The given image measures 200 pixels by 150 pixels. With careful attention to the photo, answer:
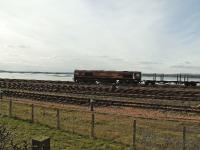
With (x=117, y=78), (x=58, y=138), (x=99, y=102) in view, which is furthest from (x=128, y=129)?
(x=117, y=78)

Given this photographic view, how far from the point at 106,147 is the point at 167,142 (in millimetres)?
2670

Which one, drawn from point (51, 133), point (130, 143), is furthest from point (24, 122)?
point (130, 143)

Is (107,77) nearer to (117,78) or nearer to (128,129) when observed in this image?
(117,78)

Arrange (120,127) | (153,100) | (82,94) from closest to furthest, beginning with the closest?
(120,127)
(153,100)
(82,94)

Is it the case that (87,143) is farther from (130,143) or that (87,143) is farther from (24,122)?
(24,122)

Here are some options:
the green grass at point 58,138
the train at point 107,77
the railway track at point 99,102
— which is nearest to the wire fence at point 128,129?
the green grass at point 58,138

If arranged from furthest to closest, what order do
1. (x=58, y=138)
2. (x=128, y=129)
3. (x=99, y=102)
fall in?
(x=99, y=102) < (x=128, y=129) < (x=58, y=138)

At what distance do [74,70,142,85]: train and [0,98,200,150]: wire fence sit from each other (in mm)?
35029

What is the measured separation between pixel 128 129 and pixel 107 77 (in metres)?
41.6

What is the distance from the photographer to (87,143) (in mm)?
15164

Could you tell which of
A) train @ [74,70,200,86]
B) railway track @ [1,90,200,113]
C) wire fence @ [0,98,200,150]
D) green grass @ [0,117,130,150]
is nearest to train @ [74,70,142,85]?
train @ [74,70,200,86]

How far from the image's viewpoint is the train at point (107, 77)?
5791 centimetres

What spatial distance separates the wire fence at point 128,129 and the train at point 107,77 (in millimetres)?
35029

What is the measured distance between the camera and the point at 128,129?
17594 millimetres
